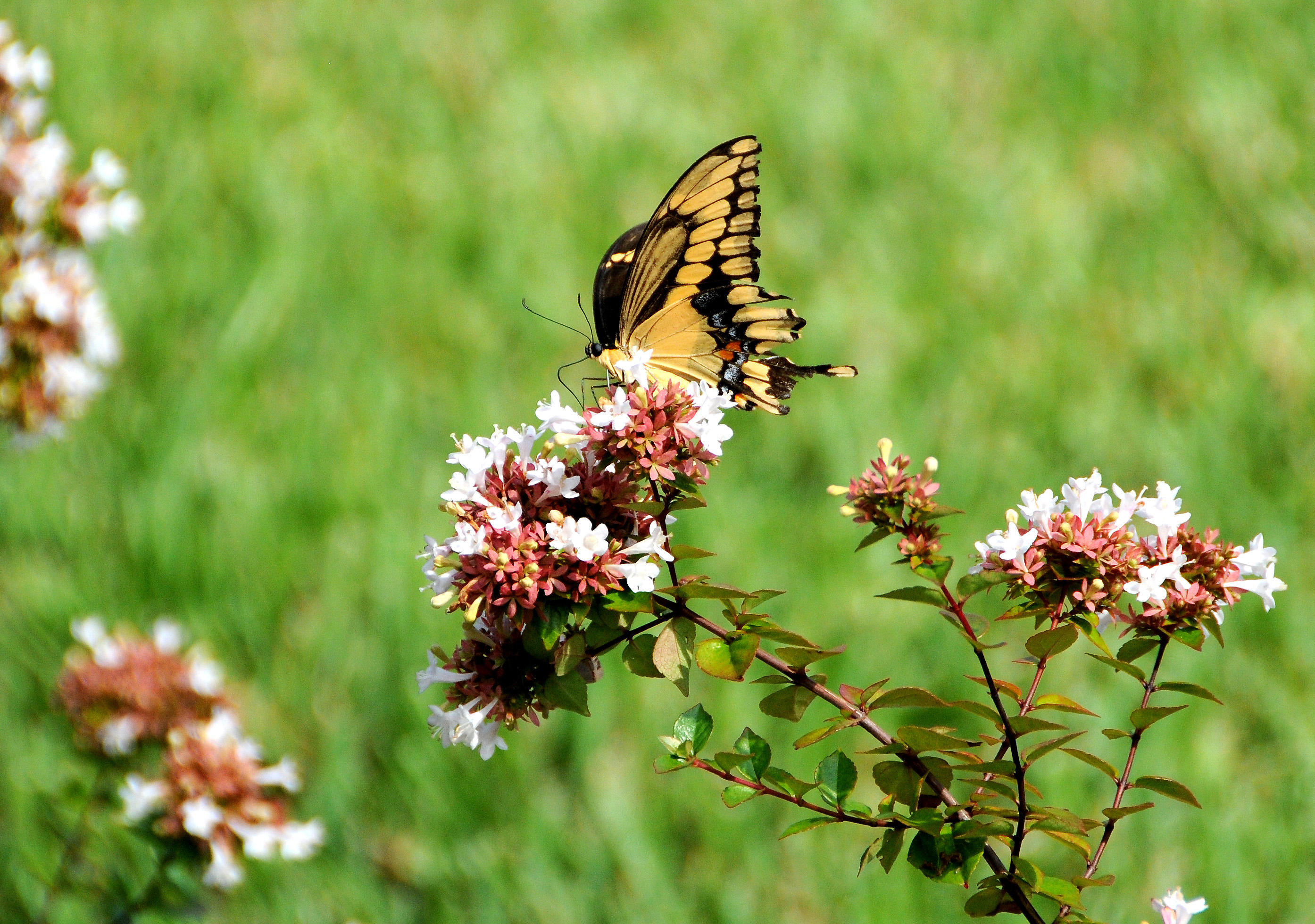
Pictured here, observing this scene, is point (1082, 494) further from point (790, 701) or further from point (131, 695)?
point (131, 695)

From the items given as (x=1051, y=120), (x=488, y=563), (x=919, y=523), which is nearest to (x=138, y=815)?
(x=488, y=563)

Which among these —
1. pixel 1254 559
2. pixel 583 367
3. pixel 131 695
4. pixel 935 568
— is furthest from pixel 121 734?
pixel 583 367

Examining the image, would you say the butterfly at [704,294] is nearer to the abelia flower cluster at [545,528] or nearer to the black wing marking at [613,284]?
the black wing marking at [613,284]

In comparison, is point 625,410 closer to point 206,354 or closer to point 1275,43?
point 206,354

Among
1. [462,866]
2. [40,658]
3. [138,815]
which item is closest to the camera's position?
[138,815]

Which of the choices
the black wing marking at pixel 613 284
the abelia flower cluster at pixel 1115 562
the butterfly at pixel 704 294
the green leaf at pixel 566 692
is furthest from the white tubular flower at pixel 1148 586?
the black wing marking at pixel 613 284

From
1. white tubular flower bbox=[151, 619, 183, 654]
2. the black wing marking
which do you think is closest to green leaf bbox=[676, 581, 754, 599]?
the black wing marking
